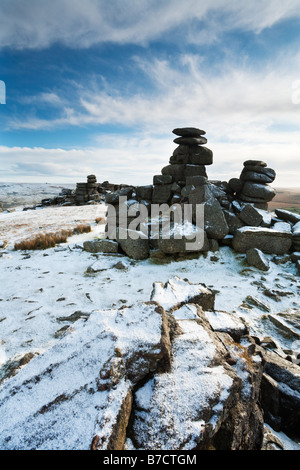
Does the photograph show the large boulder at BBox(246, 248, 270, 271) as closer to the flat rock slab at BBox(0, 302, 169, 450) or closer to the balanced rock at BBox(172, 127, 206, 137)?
the flat rock slab at BBox(0, 302, 169, 450)

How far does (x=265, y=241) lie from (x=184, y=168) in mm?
5435

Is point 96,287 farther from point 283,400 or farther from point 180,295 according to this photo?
point 283,400

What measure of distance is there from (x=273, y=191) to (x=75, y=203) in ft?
82.6

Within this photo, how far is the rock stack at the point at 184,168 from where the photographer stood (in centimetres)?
1059

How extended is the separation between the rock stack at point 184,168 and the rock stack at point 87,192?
1984 centimetres

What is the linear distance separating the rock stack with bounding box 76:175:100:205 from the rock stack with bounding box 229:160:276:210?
2229 cm

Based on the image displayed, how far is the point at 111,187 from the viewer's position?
36281 mm

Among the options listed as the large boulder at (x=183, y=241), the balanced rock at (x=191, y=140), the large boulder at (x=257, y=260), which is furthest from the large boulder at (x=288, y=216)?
the balanced rock at (x=191, y=140)

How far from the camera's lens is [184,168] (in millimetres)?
11031

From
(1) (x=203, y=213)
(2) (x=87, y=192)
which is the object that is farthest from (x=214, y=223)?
(2) (x=87, y=192)
